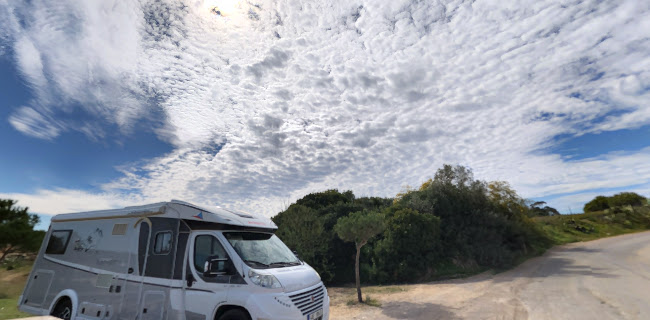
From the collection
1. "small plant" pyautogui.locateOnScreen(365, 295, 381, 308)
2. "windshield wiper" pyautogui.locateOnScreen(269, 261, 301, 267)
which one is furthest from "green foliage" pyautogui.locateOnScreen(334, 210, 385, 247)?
"windshield wiper" pyautogui.locateOnScreen(269, 261, 301, 267)

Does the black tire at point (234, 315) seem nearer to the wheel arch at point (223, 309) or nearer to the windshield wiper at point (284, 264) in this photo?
the wheel arch at point (223, 309)

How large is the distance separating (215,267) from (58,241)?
203 inches

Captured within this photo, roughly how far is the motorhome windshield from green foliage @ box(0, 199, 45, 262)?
2186 cm

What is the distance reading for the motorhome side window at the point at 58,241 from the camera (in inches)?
288

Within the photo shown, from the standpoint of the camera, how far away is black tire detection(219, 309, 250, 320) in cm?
498

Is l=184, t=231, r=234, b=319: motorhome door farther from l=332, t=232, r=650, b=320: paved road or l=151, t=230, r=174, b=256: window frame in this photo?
l=332, t=232, r=650, b=320: paved road

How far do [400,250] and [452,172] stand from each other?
10.4 meters

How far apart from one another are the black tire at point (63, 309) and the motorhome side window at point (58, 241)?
111 centimetres

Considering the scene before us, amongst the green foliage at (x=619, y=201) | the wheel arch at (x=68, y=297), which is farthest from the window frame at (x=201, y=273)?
the green foliage at (x=619, y=201)

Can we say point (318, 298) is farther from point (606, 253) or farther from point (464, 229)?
point (606, 253)

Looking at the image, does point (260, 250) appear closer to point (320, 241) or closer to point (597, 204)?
point (320, 241)

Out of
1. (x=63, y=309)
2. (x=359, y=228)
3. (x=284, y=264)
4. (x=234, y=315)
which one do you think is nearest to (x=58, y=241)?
(x=63, y=309)

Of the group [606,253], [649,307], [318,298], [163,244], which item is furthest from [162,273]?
[606,253]

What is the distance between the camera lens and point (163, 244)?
5961 mm
